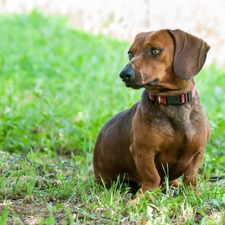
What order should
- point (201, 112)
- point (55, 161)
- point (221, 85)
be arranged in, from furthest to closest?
point (221, 85) < point (55, 161) < point (201, 112)

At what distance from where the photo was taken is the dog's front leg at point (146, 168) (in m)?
3.80

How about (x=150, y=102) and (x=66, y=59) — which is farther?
(x=66, y=59)

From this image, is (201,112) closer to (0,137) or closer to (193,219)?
(193,219)

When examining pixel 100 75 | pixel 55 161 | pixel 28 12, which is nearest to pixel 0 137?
pixel 55 161

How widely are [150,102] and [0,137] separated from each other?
211 cm

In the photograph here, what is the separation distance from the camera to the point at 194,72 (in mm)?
3736

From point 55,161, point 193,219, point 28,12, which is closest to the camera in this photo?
→ point 193,219

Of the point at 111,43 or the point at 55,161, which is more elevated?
the point at 111,43

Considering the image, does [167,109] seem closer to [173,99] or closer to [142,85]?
[173,99]

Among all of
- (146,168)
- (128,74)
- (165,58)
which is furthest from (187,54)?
(146,168)

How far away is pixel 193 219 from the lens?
3363 mm

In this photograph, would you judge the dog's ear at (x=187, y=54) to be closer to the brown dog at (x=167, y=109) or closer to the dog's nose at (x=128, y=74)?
the brown dog at (x=167, y=109)

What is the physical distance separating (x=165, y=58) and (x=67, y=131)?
2.47 metres

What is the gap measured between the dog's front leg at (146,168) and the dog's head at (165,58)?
0.41 meters
